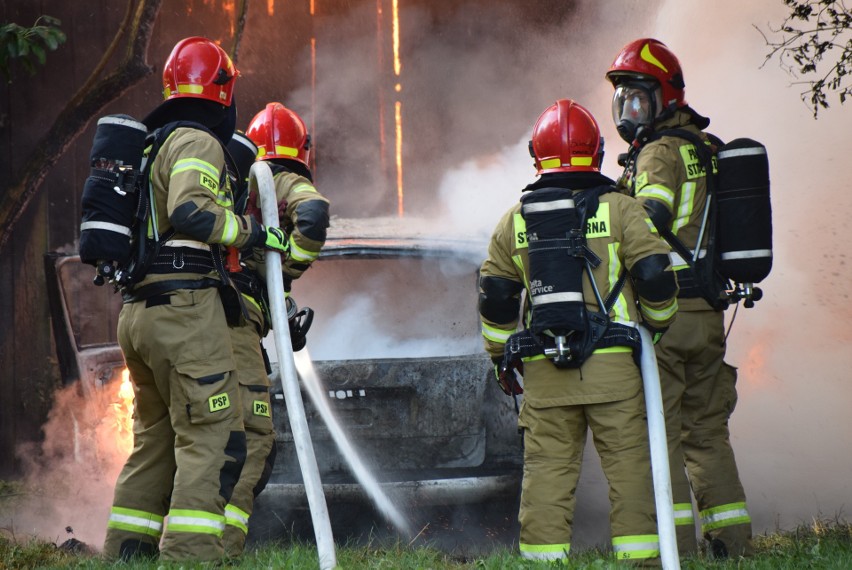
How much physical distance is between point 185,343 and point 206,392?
21cm

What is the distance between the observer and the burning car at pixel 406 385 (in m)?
4.98

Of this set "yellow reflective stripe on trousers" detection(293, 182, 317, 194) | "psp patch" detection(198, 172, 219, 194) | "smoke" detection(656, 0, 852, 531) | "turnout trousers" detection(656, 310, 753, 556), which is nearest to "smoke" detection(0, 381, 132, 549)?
"yellow reflective stripe on trousers" detection(293, 182, 317, 194)

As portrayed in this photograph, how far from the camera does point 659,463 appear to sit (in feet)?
12.7

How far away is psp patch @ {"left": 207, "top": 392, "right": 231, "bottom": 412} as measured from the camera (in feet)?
13.3

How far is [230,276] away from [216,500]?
3.20ft

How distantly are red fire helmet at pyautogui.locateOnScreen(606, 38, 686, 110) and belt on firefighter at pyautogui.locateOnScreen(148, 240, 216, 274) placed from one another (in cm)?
240

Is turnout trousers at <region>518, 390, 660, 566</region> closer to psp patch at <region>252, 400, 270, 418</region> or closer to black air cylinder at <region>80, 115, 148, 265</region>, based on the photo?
psp patch at <region>252, 400, 270, 418</region>

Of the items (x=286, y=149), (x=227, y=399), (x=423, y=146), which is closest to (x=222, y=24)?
(x=423, y=146)

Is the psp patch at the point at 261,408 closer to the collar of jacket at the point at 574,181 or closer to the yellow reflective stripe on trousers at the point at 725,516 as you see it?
the collar of jacket at the point at 574,181

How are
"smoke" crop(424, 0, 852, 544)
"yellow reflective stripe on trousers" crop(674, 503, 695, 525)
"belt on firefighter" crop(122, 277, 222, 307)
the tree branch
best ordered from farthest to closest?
1. "smoke" crop(424, 0, 852, 544)
2. the tree branch
3. "yellow reflective stripe on trousers" crop(674, 503, 695, 525)
4. "belt on firefighter" crop(122, 277, 222, 307)

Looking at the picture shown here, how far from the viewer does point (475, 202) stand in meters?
8.82

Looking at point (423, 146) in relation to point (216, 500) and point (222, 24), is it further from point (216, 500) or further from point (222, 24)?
point (216, 500)

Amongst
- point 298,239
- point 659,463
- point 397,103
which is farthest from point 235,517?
point 397,103

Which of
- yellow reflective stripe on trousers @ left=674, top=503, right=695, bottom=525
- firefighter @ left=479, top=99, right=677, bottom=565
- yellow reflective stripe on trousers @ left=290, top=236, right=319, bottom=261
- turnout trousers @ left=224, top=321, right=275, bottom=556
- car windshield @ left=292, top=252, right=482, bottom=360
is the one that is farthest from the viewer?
car windshield @ left=292, top=252, right=482, bottom=360
